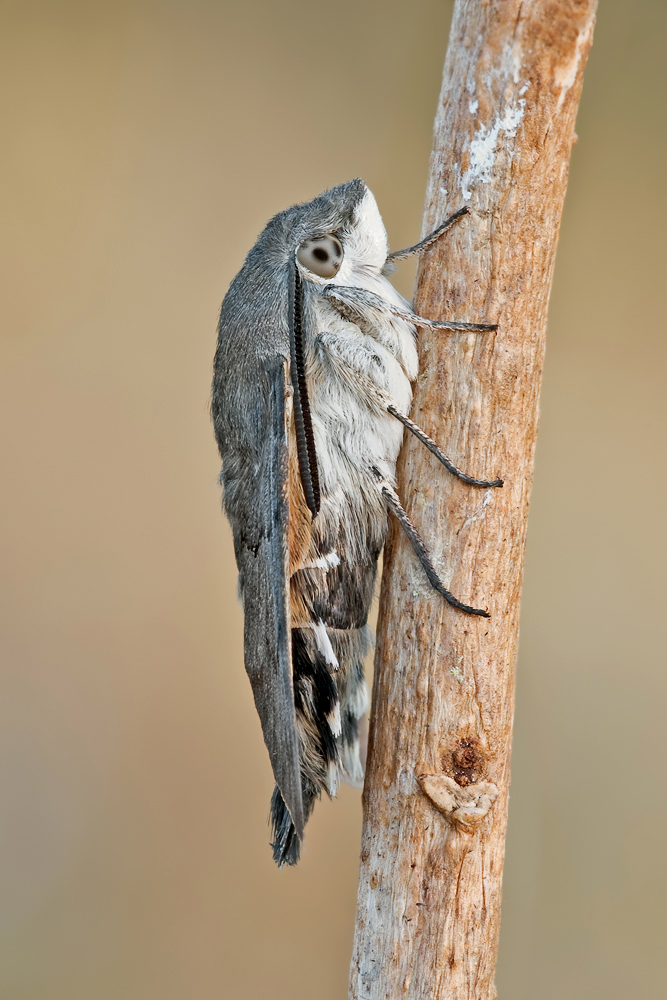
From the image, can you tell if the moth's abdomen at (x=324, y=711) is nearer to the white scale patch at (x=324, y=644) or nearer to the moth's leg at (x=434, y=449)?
the white scale patch at (x=324, y=644)

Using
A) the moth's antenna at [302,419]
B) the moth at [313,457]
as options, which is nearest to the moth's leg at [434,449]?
the moth at [313,457]

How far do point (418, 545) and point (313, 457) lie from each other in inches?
8.5

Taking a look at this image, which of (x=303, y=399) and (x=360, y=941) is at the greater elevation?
(x=303, y=399)

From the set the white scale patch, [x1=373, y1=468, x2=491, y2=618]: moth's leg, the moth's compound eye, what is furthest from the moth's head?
the white scale patch

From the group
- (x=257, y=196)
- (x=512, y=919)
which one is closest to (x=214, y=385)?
(x=257, y=196)

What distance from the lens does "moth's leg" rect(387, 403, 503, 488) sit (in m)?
1.05

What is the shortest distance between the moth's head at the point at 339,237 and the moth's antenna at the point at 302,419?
0.25 feet

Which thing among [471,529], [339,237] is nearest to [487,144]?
[339,237]

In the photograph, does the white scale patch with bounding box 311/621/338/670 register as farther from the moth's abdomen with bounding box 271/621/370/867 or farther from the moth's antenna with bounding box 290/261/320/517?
the moth's antenna with bounding box 290/261/320/517

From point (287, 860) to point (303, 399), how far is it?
738 millimetres

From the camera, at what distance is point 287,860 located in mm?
1214

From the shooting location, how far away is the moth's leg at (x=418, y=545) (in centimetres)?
104

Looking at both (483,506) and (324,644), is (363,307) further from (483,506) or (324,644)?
(324,644)

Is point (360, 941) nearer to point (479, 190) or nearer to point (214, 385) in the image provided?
point (214, 385)
